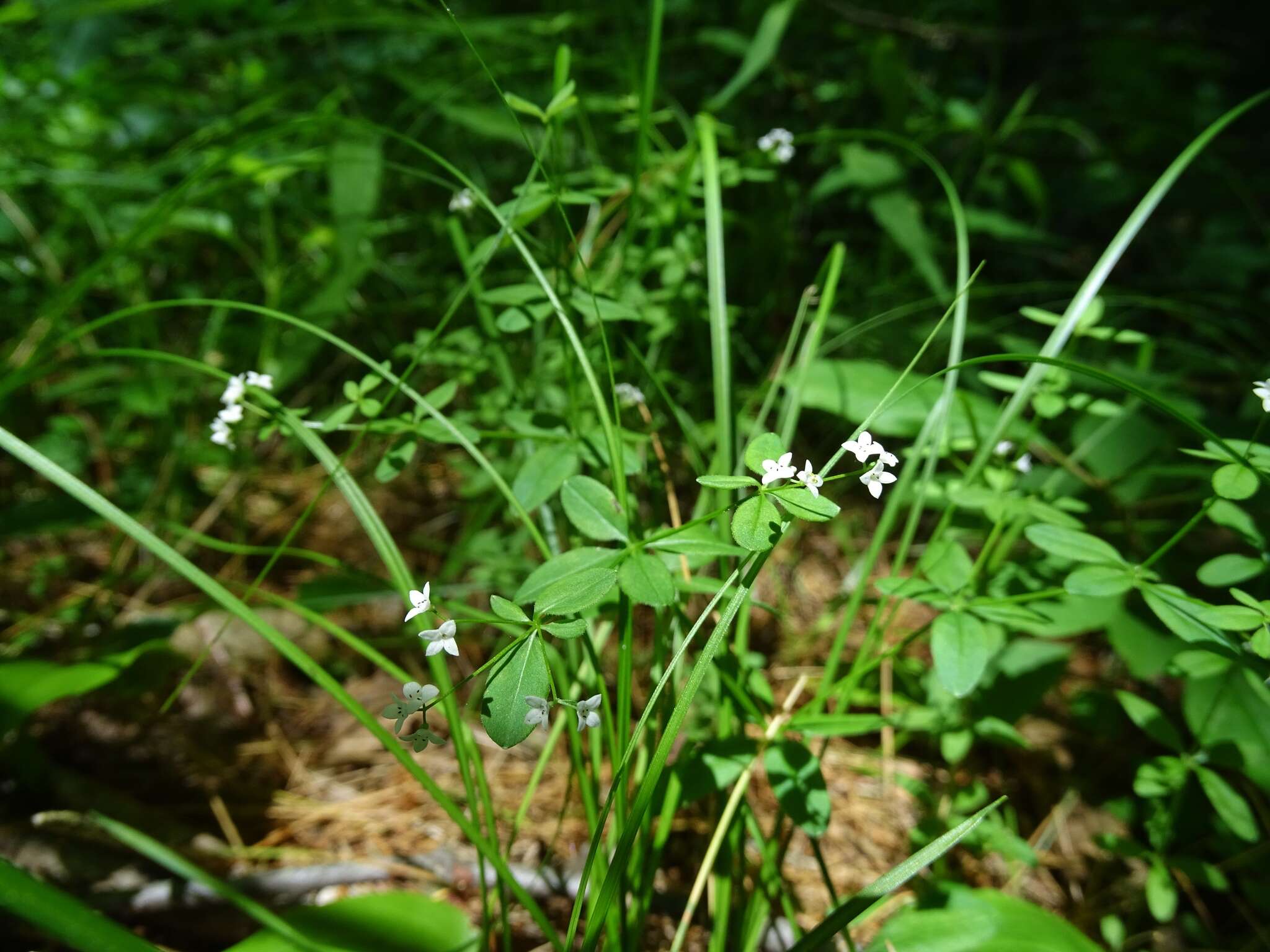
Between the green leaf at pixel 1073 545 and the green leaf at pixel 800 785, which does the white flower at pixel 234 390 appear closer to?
the green leaf at pixel 800 785

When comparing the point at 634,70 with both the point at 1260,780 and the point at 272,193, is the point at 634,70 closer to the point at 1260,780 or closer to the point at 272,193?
the point at 272,193

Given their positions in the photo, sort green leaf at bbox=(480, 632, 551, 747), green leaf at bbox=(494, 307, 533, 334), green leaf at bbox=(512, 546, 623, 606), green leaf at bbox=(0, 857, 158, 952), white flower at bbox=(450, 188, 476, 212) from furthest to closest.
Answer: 1. white flower at bbox=(450, 188, 476, 212)
2. green leaf at bbox=(494, 307, 533, 334)
3. green leaf at bbox=(512, 546, 623, 606)
4. green leaf at bbox=(480, 632, 551, 747)
5. green leaf at bbox=(0, 857, 158, 952)

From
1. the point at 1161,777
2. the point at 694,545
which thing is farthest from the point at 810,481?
the point at 1161,777

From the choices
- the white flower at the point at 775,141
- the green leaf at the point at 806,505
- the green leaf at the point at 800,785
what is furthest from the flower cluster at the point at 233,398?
the white flower at the point at 775,141

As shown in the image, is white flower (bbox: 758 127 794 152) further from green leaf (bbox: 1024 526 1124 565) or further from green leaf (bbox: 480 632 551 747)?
green leaf (bbox: 480 632 551 747)

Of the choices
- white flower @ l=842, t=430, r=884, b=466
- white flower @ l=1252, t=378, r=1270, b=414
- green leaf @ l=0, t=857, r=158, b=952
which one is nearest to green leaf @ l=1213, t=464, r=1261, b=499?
white flower @ l=1252, t=378, r=1270, b=414
